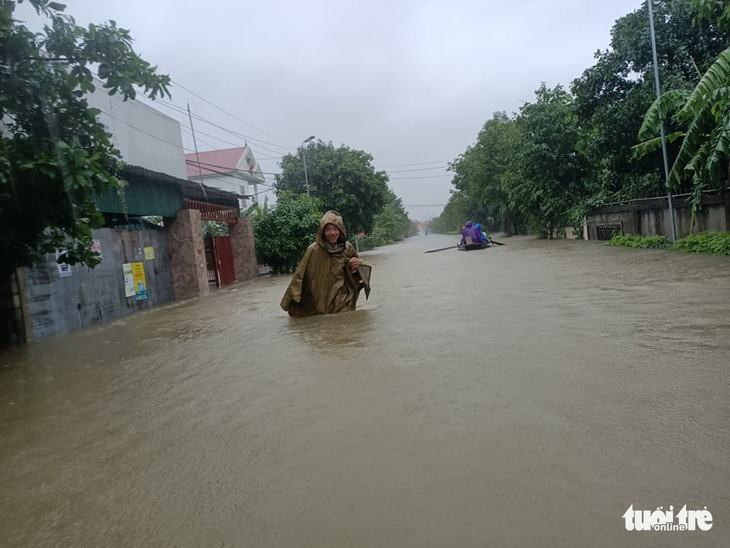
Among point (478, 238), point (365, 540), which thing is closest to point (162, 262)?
point (365, 540)

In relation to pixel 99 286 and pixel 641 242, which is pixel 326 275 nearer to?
pixel 99 286

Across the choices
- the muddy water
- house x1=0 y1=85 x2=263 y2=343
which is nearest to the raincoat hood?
the muddy water

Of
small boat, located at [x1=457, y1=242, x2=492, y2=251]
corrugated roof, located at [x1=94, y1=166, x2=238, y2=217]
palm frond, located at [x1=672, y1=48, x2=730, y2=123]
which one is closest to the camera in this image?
palm frond, located at [x1=672, y1=48, x2=730, y2=123]

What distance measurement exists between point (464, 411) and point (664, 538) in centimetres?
160

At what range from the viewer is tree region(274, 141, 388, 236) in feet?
112

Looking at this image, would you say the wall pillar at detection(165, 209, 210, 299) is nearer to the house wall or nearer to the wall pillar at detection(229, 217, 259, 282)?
the house wall

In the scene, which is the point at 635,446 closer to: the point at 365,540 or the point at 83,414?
the point at 365,540

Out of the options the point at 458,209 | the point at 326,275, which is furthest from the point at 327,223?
the point at 458,209

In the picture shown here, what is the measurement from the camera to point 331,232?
8.45 metres

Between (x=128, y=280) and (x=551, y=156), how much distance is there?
20.9 meters

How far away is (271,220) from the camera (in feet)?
77.4

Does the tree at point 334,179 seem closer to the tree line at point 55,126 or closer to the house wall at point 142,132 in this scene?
the house wall at point 142,132

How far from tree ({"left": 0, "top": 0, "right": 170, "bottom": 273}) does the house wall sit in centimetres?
714

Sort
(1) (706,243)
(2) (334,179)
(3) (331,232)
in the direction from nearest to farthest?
(3) (331,232) → (1) (706,243) → (2) (334,179)
